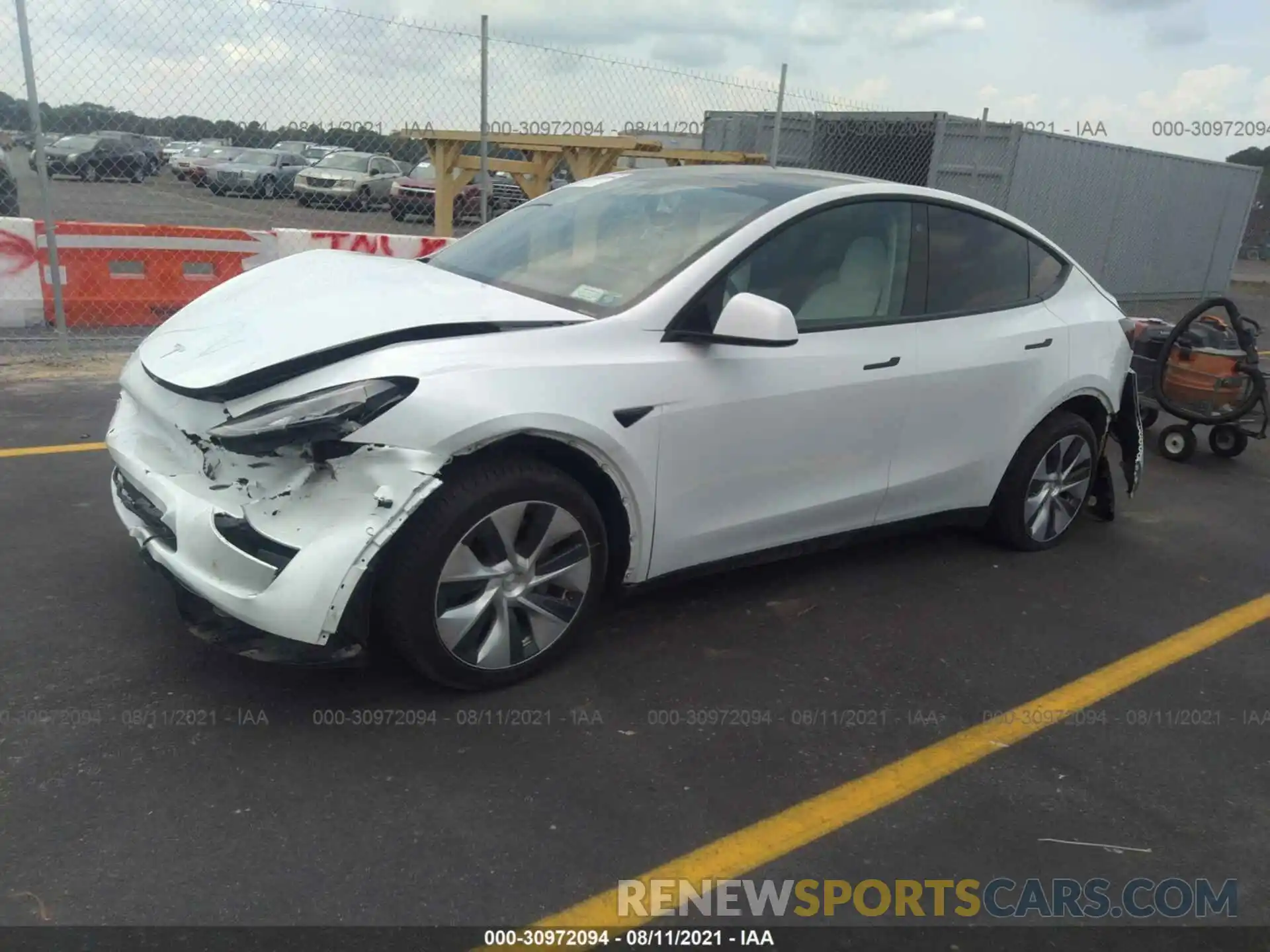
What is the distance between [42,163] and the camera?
6637 mm

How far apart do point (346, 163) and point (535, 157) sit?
9.07 meters

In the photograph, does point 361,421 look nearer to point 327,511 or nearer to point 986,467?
point 327,511

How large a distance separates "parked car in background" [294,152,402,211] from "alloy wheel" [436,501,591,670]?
1417 centimetres

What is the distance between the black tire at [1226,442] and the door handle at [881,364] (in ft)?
13.7

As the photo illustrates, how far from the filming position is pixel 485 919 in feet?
7.63

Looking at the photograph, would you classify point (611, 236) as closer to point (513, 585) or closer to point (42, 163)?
point (513, 585)

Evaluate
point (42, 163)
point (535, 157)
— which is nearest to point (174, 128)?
point (42, 163)

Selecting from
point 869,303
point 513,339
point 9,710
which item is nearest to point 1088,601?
point 869,303

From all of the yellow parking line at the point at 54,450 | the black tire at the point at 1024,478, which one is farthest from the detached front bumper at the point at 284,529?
the black tire at the point at 1024,478

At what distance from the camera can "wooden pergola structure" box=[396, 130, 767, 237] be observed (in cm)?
958

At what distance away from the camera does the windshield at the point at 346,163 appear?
686 inches

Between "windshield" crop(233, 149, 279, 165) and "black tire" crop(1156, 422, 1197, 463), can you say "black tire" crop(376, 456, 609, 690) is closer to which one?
"black tire" crop(1156, 422, 1197, 463)

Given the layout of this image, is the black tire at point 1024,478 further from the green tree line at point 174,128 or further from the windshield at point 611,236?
the green tree line at point 174,128

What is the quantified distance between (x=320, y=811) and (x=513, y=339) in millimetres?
1423
